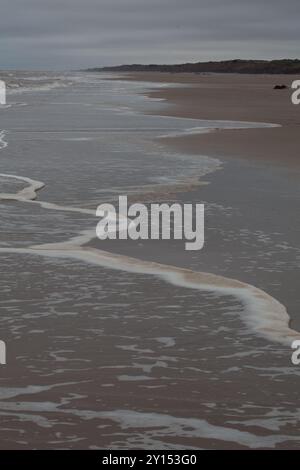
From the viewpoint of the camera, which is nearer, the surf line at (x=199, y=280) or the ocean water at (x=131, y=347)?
the ocean water at (x=131, y=347)

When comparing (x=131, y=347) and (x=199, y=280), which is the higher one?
(x=199, y=280)

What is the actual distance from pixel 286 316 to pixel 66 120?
1848cm

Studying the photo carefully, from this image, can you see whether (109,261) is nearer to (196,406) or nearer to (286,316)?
(286,316)

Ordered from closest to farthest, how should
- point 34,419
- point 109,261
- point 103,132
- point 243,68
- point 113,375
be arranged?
point 34,419 → point 113,375 → point 109,261 → point 103,132 → point 243,68

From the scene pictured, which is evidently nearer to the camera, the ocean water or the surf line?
the ocean water

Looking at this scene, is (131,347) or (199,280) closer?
(131,347)

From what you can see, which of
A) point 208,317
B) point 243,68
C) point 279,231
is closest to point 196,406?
point 208,317

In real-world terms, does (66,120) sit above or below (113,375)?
above

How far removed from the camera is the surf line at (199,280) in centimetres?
476

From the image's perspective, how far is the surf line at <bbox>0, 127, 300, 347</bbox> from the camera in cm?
476

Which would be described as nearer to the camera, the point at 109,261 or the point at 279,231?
the point at 109,261

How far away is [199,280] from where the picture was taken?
18.9ft

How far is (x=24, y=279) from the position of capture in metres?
5.71
